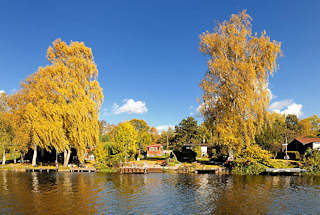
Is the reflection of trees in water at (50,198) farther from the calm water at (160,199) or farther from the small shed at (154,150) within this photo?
the small shed at (154,150)

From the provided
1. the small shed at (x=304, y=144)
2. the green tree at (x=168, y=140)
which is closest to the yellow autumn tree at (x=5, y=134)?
the green tree at (x=168, y=140)

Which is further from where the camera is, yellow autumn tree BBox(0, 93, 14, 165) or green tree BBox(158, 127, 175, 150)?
green tree BBox(158, 127, 175, 150)

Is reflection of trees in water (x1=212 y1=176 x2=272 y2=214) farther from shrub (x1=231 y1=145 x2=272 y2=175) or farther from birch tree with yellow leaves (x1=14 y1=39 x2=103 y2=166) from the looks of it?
birch tree with yellow leaves (x1=14 y1=39 x2=103 y2=166)

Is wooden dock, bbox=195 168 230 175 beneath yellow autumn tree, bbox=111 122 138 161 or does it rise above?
beneath

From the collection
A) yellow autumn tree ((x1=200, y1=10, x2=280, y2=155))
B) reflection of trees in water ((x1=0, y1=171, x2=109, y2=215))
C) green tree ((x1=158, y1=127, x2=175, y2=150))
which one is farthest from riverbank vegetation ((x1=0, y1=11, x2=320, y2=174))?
green tree ((x1=158, y1=127, x2=175, y2=150))

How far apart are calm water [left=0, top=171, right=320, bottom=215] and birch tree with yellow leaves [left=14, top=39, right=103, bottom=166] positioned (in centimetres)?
1562

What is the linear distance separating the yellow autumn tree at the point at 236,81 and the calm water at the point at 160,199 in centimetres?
1336

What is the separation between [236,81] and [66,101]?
33.8m

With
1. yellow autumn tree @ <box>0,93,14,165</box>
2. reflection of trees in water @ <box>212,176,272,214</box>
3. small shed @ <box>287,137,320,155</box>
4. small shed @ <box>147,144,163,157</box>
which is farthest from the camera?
small shed @ <box>147,144,163,157</box>

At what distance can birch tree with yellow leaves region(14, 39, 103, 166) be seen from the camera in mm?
44406

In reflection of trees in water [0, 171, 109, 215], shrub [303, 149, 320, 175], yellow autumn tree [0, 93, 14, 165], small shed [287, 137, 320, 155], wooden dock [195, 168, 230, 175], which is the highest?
yellow autumn tree [0, 93, 14, 165]

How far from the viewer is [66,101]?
46.3 m

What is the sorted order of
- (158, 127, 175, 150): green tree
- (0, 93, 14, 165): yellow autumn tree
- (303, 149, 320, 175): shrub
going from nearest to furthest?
(303, 149, 320, 175): shrub, (0, 93, 14, 165): yellow autumn tree, (158, 127, 175, 150): green tree

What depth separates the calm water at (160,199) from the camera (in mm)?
18859
